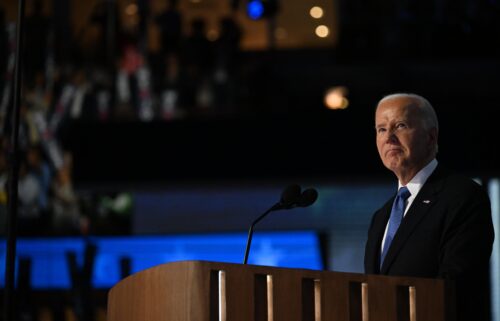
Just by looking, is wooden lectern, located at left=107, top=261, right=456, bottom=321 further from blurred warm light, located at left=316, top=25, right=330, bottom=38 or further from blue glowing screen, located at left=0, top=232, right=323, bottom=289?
blurred warm light, located at left=316, top=25, right=330, bottom=38

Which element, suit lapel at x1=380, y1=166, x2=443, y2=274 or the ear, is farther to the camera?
the ear

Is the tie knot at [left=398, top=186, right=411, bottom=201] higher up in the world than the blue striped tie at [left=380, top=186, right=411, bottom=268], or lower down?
higher up

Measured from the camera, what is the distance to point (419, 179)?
302 centimetres

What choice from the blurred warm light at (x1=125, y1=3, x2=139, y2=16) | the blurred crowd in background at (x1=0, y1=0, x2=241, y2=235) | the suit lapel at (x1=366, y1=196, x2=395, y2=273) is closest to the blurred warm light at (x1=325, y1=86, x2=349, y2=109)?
the blurred crowd in background at (x1=0, y1=0, x2=241, y2=235)

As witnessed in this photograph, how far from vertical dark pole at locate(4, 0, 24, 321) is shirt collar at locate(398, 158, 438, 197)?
1.34m

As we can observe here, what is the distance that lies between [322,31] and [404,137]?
7141mm

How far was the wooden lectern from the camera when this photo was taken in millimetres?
2457

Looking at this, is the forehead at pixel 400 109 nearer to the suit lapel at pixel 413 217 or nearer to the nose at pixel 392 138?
the nose at pixel 392 138

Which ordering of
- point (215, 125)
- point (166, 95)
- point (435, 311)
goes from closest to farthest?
point (435, 311)
point (215, 125)
point (166, 95)

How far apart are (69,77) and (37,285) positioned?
2.08 metres

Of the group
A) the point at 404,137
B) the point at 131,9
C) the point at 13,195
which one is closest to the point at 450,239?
the point at 404,137

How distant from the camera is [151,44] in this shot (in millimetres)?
Answer: 9805

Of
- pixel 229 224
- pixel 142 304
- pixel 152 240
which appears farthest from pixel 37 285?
pixel 142 304

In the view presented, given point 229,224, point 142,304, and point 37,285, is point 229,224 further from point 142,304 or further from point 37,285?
point 142,304
